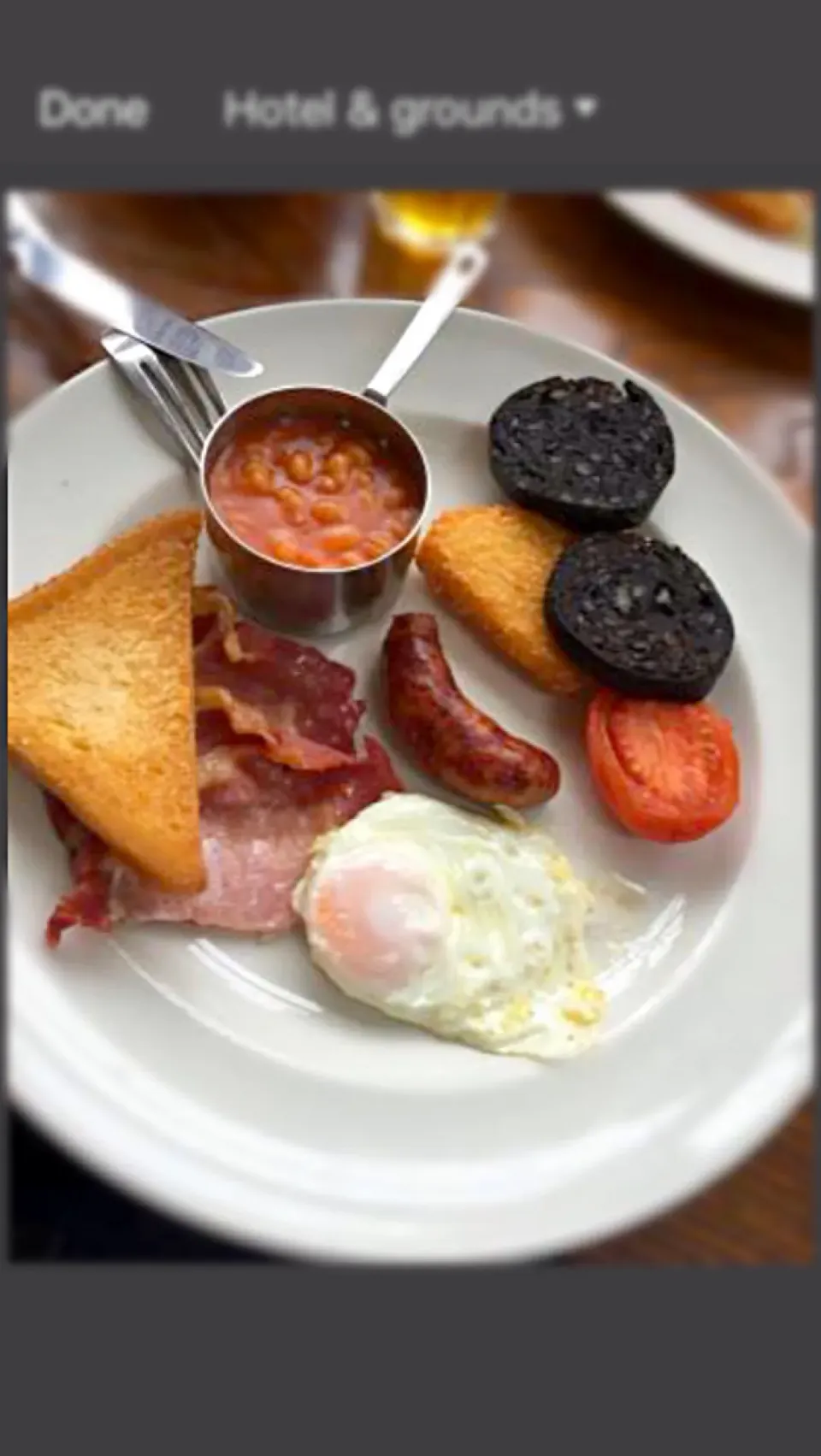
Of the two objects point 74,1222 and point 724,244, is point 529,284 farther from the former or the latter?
point 74,1222

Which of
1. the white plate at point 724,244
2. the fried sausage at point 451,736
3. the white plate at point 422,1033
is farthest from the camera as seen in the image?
the white plate at point 724,244

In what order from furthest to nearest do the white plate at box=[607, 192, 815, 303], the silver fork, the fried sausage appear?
1. the white plate at box=[607, 192, 815, 303]
2. the silver fork
3. the fried sausage

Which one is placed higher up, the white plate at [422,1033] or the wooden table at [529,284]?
the wooden table at [529,284]

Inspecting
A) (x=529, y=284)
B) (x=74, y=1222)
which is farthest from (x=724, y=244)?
(x=74, y=1222)

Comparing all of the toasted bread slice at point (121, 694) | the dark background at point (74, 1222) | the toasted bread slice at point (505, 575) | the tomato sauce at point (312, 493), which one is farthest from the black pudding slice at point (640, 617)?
the dark background at point (74, 1222)

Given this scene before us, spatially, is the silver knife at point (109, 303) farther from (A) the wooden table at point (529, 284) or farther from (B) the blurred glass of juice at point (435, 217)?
(B) the blurred glass of juice at point (435, 217)

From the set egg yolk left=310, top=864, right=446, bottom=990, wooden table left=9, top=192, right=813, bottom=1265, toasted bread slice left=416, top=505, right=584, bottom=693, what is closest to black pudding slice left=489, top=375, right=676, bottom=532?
toasted bread slice left=416, top=505, right=584, bottom=693

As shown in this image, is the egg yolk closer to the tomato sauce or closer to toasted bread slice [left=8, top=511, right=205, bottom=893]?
toasted bread slice [left=8, top=511, right=205, bottom=893]
